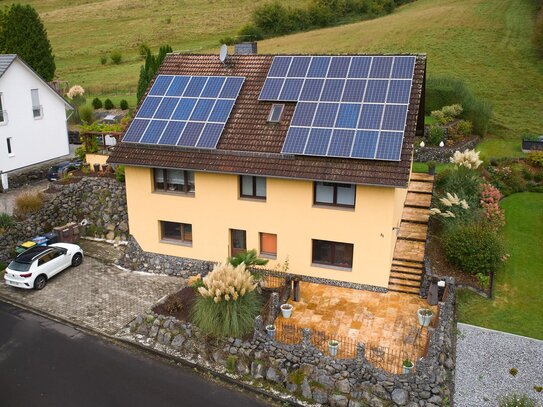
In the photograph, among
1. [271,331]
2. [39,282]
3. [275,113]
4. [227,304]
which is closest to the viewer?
[271,331]

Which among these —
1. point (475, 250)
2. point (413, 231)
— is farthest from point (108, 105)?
point (475, 250)

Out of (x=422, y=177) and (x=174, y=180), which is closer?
(x=174, y=180)

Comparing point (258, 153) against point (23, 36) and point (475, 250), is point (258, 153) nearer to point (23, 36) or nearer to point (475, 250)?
point (475, 250)

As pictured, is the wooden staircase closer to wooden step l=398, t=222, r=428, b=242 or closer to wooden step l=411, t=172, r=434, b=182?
wooden step l=398, t=222, r=428, b=242

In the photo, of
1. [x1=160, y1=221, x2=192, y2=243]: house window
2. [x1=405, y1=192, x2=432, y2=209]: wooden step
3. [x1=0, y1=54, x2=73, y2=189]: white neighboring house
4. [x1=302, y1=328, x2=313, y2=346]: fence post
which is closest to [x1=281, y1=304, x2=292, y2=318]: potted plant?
[x1=302, y1=328, x2=313, y2=346]: fence post

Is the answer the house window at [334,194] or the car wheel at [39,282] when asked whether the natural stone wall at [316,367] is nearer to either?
the house window at [334,194]

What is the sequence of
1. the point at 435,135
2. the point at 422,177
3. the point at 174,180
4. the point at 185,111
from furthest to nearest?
the point at 435,135 < the point at 422,177 < the point at 174,180 < the point at 185,111

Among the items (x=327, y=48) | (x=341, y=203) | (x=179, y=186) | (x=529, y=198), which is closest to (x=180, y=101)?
(x=179, y=186)

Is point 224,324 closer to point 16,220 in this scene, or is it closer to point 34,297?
point 34,297
